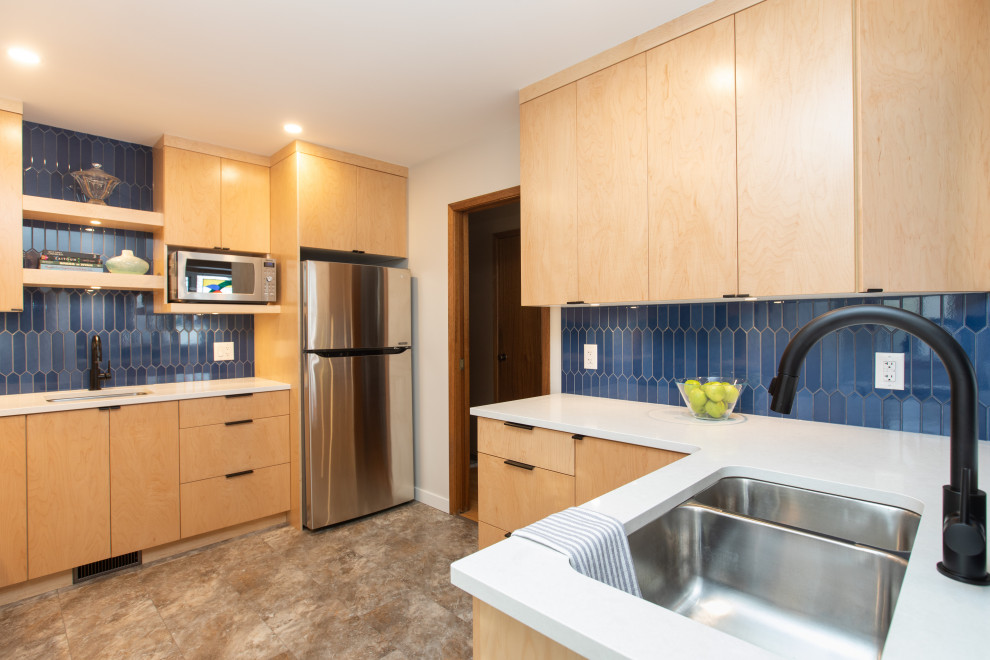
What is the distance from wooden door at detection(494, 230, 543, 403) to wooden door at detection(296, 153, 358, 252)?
154 centimetres

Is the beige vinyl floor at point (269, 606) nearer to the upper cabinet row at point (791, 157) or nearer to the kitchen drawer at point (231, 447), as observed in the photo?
the kitchen drawer at point (231, 447)

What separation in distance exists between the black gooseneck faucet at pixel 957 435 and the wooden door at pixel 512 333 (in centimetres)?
359

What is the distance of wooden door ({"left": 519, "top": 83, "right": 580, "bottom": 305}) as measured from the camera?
2.20 meters

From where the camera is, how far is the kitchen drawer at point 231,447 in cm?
280

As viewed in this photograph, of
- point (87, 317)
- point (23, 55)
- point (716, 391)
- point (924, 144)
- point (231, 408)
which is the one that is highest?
point (23, 55)

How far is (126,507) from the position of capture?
2588mm

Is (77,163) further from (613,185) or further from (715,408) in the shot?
(715,408)

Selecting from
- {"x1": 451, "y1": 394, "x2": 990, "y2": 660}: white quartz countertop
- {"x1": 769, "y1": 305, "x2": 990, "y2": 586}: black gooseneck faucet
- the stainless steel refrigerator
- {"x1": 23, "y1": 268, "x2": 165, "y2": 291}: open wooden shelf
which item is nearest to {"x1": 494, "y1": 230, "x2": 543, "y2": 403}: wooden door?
the stainless steel refrigerator

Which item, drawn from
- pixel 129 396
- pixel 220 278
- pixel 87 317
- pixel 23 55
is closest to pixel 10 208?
pixel 87 317

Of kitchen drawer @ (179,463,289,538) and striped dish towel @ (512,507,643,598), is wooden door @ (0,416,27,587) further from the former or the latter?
striped dish towel @ (512,507,643,598)

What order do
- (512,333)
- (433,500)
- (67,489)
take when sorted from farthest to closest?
(512,333) → (433,500) → (67,489)

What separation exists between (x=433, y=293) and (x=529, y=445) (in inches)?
67.3

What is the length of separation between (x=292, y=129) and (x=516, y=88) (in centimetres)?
138

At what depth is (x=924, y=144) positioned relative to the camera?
1.43 metres
